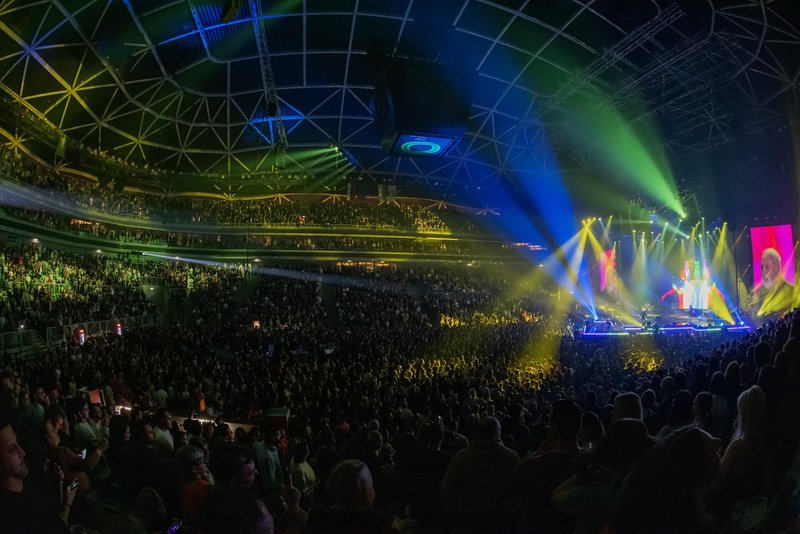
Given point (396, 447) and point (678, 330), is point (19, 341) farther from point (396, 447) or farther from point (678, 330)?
point (678, 330)

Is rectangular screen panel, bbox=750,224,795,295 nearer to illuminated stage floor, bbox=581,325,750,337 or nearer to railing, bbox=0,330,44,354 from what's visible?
illuminated stage floor, bbox=581,325,750,337

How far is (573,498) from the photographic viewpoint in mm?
2242

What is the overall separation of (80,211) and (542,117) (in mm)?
24318

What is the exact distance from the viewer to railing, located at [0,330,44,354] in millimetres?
13883

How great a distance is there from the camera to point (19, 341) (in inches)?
575

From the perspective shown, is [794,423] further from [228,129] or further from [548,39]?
[228,129]

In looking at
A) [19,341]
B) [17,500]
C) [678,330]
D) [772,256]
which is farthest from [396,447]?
[772,256]

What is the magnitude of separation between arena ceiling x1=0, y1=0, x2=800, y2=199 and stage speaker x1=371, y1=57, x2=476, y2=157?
54.6 inches

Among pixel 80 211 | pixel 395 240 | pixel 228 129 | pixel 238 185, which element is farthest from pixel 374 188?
pixel 80 211

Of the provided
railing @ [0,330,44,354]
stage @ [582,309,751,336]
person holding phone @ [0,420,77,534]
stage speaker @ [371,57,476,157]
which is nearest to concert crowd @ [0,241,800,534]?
person holding phone @ [0,420,77,534]

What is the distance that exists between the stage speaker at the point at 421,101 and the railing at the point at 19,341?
12.5 m

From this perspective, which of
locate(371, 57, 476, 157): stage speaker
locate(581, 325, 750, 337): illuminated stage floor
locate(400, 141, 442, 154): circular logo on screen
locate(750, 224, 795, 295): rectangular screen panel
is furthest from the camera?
locate(581, 325, 750, 337): illuminated stage floor

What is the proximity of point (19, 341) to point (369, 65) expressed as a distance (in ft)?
46.6

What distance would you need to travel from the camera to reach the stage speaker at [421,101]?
1091 cm
